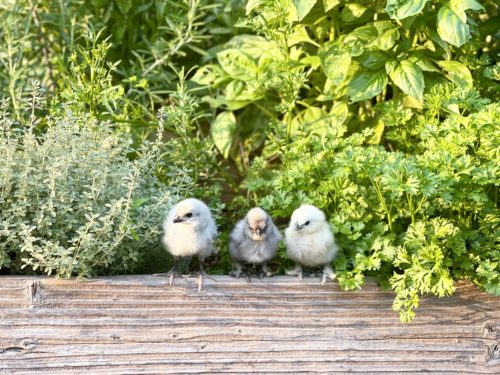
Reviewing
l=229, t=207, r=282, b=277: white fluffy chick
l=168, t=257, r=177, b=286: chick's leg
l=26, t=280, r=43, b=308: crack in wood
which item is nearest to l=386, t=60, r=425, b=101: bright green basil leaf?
l=229, t=207, r=282, b=277: white fluffy chick

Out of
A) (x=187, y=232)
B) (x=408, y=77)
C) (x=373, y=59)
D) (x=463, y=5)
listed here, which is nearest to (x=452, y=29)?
(x=463, y=5)

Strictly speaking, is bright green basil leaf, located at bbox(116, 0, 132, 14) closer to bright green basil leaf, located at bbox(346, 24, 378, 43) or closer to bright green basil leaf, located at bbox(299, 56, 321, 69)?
bright green basil leaf, located at bbox(299, 56, 321, 69)

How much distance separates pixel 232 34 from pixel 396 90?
1.03 meters

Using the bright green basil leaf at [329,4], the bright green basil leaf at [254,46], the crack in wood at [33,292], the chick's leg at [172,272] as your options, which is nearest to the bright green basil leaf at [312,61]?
the bright green basil leaf at [254,46]

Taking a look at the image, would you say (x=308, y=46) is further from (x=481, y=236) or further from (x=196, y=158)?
(x=481, y=236)

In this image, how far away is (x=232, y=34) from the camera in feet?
12.5

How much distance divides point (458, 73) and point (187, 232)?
1.17 m

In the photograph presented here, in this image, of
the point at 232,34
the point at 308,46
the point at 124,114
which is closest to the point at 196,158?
the point at 124,114

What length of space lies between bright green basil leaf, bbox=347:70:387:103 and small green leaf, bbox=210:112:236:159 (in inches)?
21.9

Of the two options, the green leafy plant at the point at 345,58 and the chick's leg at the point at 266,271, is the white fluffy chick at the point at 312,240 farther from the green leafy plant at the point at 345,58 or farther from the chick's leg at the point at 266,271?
the green leafy plant at the point at 345,58

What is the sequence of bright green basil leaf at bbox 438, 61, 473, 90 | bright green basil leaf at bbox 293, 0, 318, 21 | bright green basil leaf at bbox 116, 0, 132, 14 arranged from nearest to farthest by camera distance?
bright green basil leaf at bbox 293, 0, 318, 21, bright green basil leaf at bbox 438, 61, 473, 90, bright green basil leaf at bbox 116, 0, 132, 14

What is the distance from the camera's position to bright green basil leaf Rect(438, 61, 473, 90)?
2831 mm

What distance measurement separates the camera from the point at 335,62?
294cm

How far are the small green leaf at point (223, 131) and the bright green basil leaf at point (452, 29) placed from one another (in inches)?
37.8
